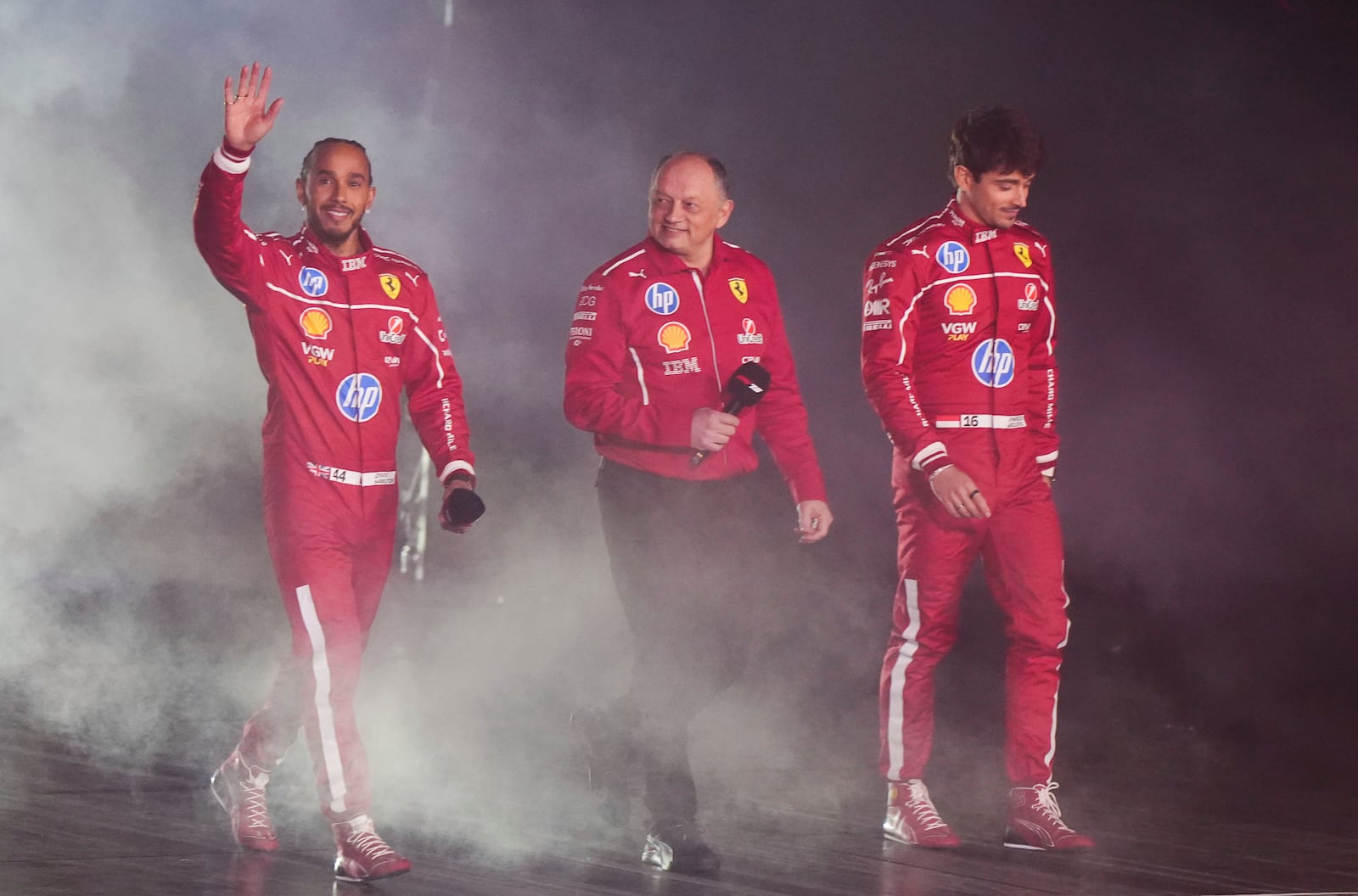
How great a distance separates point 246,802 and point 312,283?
3.52 feet

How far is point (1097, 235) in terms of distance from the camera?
6.14m

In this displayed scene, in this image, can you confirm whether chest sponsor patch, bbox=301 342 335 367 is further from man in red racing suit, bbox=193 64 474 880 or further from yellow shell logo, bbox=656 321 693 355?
yellow shell logo, bbox=656 321 693 355

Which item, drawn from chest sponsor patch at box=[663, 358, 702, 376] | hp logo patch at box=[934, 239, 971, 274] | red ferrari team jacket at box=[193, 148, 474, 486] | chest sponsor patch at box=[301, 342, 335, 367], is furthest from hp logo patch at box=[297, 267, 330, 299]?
hp logo patch at box=[934, 239, 971, 274]

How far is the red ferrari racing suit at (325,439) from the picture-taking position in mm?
2977

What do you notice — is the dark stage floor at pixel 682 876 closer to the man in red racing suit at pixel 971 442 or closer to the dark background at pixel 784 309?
the man in red racing suit at pixel 971 442

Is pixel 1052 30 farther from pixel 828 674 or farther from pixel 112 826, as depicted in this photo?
pixel 112 826

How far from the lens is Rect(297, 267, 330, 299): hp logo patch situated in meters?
3.15

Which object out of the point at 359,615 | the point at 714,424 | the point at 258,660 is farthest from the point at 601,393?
the point at 258,660

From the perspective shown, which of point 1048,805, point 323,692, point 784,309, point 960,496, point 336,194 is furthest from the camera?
point 784,309

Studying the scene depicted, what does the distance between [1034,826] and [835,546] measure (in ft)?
10.6

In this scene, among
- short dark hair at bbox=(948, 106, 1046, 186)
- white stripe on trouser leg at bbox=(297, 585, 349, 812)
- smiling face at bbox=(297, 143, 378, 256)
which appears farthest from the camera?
short dark hair at bbox=(948, 106, 1046, 186)

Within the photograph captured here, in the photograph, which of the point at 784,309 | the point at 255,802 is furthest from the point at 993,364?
the point at 784,309

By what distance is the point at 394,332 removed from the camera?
10.7 feet

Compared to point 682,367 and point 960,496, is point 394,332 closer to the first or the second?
point 682,367
